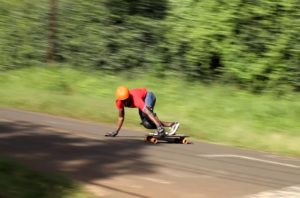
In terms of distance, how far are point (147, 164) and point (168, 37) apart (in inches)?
461

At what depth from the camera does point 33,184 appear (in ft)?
24.9

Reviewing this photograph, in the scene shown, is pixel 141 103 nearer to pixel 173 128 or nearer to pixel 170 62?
pixel 173 128

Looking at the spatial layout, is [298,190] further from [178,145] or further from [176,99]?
[176,99]

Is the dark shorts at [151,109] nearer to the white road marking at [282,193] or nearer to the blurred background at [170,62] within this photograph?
the blurred background at [170,62]

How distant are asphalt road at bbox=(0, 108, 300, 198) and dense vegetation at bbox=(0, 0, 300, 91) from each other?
18.9 feet

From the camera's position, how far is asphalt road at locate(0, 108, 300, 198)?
8.61 m

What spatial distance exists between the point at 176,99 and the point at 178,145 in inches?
230

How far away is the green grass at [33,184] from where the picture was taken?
7.24 metres

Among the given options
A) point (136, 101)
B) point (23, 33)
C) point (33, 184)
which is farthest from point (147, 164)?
point (23, 33)

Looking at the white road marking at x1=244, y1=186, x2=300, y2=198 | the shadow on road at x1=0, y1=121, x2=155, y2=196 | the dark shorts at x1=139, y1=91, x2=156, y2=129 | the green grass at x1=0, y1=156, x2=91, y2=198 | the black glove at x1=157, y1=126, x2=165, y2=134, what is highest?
the dark shorts at x1=139, y1=91, x2=156, y2=129

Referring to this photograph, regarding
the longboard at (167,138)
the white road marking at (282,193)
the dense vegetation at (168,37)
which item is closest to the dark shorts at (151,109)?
the longboard at (167,138)

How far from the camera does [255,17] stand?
19.0 metres

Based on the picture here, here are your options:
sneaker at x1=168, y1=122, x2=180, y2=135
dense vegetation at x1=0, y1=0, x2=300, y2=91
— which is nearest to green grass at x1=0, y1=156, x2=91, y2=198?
sneaker at x1=168, y1=122, x2=180, y2=135

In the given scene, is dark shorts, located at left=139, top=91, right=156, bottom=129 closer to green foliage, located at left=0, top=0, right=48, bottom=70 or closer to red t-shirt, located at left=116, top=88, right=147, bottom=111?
red t-shirt, located at left=116, top=88, right=147, bottom=111
